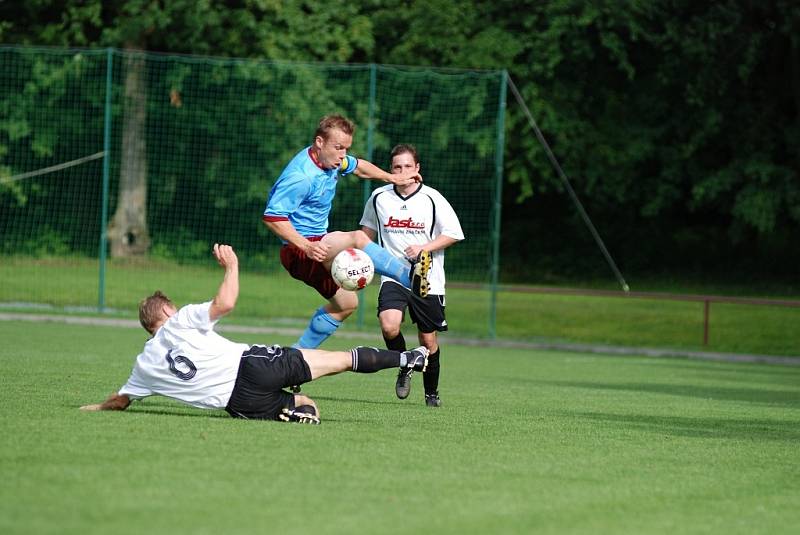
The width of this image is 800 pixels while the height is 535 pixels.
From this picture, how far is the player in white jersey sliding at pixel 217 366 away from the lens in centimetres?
766

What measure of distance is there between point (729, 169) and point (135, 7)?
1369 cm

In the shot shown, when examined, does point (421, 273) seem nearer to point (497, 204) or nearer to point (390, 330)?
point (390, 330)

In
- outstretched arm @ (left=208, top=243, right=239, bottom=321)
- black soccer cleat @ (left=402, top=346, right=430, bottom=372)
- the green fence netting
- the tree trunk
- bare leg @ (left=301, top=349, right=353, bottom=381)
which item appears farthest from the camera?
the tree trunk

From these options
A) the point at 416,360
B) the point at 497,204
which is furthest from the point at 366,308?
the point at 416,360

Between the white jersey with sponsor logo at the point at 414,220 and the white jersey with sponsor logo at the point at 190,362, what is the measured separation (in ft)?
8.43

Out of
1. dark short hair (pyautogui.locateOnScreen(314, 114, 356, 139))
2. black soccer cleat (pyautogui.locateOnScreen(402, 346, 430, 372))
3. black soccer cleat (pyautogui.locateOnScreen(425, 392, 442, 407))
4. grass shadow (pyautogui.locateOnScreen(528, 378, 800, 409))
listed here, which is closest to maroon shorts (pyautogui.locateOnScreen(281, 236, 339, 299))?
dark short hair (pyautogui.locateOnScreen(314, 114, 356, 139))

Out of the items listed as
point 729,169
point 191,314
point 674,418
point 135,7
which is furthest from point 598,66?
point 191,314

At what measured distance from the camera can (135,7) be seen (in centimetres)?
2747

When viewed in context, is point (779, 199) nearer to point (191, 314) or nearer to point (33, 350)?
point (33, 350)

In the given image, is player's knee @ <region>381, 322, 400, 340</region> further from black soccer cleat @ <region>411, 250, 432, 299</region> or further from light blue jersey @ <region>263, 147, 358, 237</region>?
light blue jersey @ <region>263, 147, 358, 237</region>

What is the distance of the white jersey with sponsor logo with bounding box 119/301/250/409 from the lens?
7656mm

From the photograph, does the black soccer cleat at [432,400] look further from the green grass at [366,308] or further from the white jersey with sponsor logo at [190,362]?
the green grass at [366,308]

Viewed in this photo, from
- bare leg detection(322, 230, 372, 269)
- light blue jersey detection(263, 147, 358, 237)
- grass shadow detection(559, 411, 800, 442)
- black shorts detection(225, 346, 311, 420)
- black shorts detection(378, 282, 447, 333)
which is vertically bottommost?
grass shadow detection(559, 411, 800, 442)

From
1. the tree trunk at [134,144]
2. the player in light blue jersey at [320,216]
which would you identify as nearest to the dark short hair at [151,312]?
the player in light blue jersey at [320,216]
